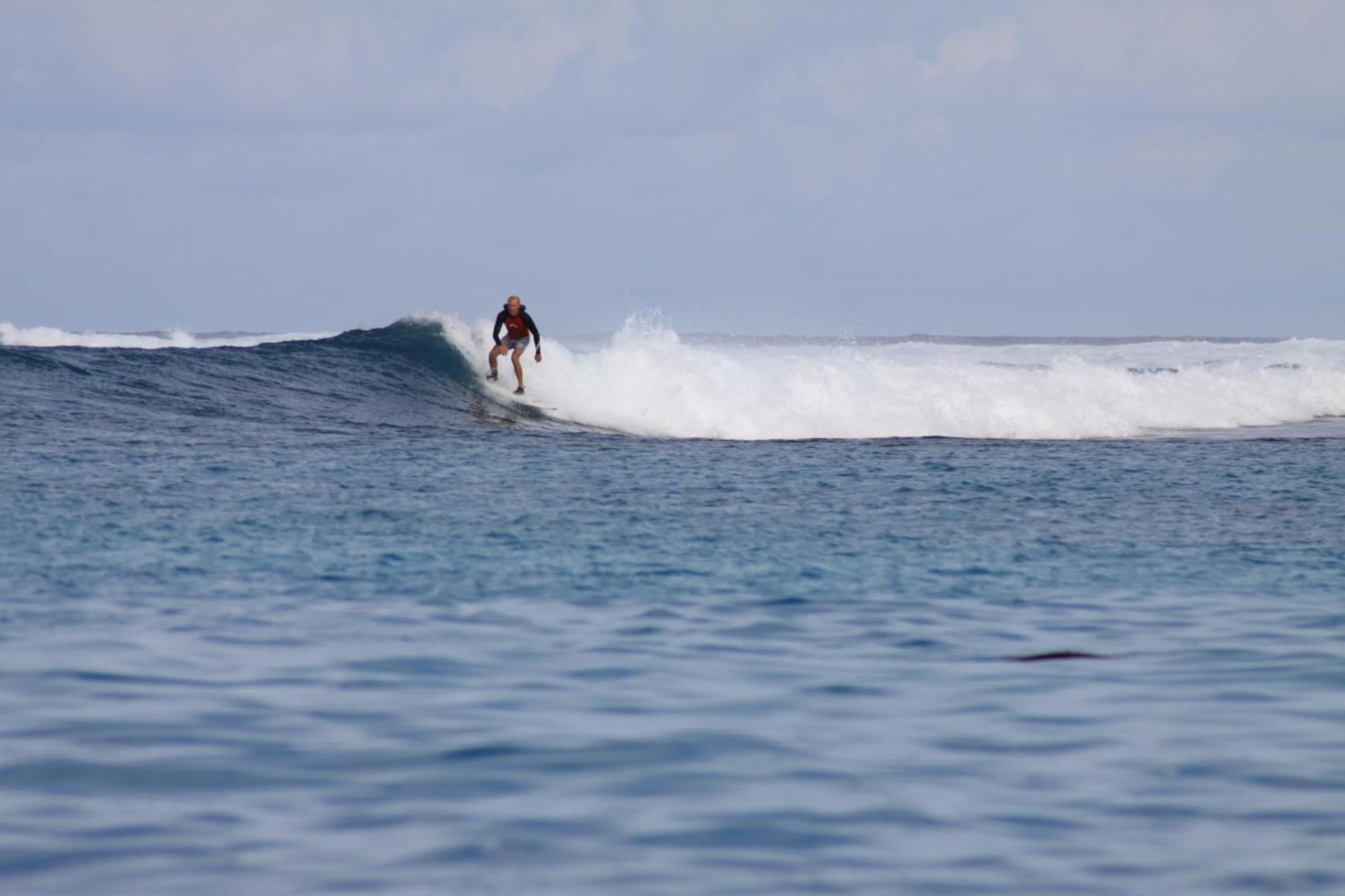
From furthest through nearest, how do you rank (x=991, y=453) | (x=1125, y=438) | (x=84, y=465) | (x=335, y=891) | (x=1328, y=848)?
(x=1125, y=438)
(x=991, y=453)
(x=84, y=465)
(x=1328, y=848)
(x=335, y=891)

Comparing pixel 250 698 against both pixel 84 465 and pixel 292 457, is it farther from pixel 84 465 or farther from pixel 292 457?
pixel 292 457

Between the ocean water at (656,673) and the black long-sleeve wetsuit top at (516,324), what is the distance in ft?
24.6

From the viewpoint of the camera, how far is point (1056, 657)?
24.8 feet

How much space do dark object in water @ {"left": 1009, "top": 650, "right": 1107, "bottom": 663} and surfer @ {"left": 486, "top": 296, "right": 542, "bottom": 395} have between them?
18155 mm

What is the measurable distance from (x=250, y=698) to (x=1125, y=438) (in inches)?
842

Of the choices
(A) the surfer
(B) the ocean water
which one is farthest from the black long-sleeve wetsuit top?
(B) the ocean water

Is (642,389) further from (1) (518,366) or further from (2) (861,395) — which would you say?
(2) (861,395)

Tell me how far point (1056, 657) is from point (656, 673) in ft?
6.62

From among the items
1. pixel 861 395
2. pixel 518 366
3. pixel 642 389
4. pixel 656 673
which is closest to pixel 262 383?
pixel 518 366

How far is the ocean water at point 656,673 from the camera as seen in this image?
15.1 ft

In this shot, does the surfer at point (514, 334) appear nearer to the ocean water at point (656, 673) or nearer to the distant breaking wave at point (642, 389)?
the distant breaking wave at point (642, 389)

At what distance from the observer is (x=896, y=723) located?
6160 mm

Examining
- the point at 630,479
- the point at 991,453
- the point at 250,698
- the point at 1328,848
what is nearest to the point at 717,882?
the point at 1328,848

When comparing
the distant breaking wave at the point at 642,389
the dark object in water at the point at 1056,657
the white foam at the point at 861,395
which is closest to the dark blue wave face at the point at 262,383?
the distant breaking wave at the point at 642,389
